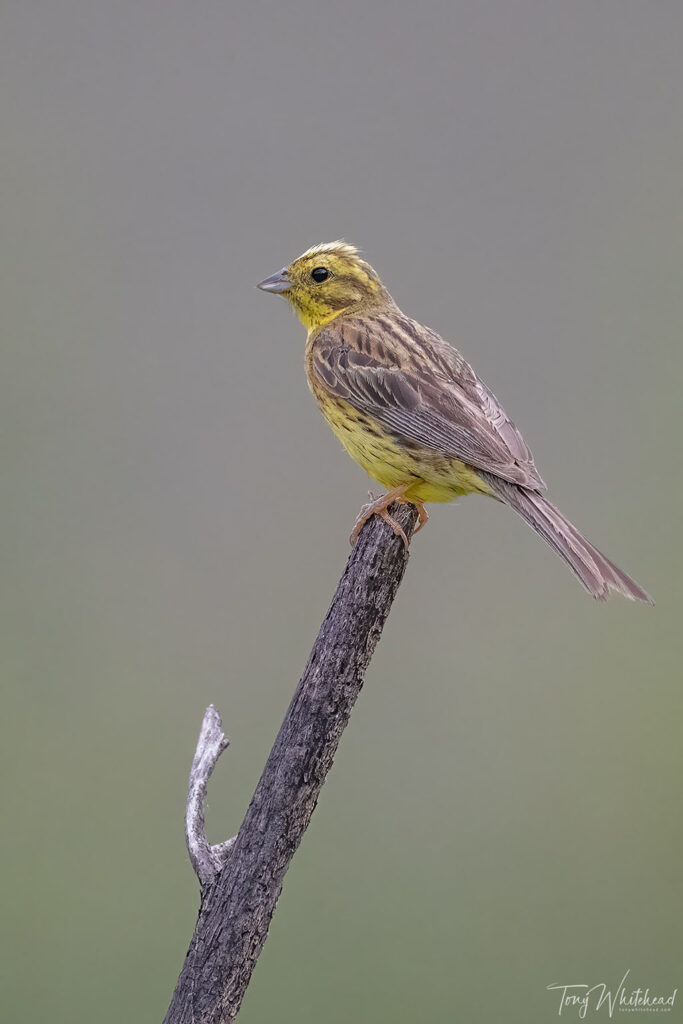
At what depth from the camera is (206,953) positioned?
2.10 metres

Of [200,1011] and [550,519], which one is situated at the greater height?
[550,519]

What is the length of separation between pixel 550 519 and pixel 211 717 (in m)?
0.96

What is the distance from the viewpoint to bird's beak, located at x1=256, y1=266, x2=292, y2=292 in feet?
10.1

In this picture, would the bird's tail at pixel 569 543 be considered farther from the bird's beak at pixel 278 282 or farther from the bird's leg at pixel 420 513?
the bird's beak at pixel 278 282

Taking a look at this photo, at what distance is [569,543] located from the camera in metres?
2.24

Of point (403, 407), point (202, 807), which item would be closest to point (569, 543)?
Answer: point (403, 407)

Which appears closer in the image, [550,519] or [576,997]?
[550,519]

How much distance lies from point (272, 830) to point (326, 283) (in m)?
1.67

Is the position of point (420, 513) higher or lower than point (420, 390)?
lower

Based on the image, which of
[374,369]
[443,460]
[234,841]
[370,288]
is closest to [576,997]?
[234,841]

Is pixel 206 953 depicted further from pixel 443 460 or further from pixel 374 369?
pixel 374 369

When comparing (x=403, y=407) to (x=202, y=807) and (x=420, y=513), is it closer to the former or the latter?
(x=420, y=513)

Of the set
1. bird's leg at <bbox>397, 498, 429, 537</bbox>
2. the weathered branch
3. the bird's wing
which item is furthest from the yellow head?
the weathered branch

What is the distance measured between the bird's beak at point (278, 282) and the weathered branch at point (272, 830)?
48.9 inches
